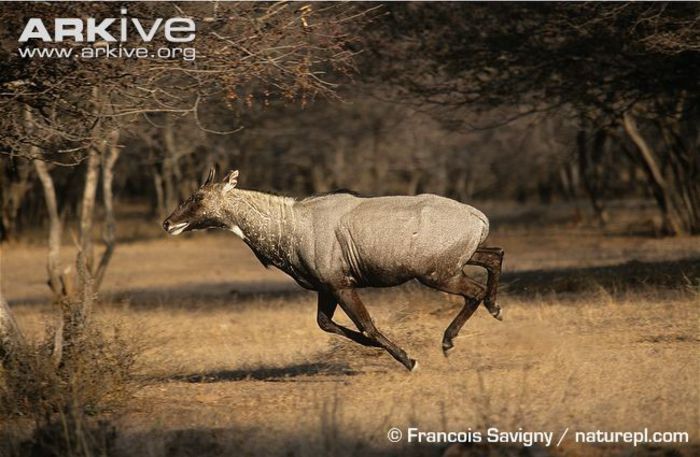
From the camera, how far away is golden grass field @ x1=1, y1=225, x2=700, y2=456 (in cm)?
875

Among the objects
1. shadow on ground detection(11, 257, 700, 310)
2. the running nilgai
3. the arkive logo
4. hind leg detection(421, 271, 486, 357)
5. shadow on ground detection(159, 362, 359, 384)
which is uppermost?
the arkive logo

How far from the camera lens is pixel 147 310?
20.0 m

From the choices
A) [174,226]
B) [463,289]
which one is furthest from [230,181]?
[463,289]

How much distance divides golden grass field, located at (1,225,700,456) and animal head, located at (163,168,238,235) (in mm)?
1173

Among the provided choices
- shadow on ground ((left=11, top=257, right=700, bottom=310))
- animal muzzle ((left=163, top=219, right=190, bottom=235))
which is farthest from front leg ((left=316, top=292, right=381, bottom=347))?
shadow on ground ((left=11, top=257, right=700, bottom=310))

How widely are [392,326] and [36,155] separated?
441cm

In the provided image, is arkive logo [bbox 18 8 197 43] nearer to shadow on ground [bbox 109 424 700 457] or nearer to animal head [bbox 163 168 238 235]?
animal head [bbox 163 168 238 235]

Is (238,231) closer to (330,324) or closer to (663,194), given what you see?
(330,324)

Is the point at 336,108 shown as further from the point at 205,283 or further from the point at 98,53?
the point at 98,53

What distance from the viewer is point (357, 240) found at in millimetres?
10445

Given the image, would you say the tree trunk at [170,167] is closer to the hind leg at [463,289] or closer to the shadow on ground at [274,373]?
the shadow on ground at [274,373]

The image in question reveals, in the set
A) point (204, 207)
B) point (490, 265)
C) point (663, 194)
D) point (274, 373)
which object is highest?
point (204, 207)

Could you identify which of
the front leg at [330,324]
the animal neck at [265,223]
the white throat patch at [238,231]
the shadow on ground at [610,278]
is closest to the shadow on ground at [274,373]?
the front leg at [330,324]

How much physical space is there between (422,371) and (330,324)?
984 mm
